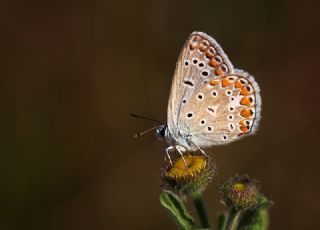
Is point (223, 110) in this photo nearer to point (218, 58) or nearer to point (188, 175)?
point (218, 58)

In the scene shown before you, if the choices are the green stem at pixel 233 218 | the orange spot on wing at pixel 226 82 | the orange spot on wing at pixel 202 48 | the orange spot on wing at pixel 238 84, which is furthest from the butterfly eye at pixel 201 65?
the green stem at pixel 233 218

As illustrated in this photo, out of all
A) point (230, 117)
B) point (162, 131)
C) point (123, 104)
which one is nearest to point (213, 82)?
point (230, 117)

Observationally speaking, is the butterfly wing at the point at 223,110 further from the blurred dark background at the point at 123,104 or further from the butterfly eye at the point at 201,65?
the blurred dark background at the point at 123,104

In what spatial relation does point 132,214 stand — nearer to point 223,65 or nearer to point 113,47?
point 113,47

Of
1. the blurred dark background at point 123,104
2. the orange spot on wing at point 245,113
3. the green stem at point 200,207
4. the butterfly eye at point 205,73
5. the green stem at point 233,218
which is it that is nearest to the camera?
the green stem at point 233,218

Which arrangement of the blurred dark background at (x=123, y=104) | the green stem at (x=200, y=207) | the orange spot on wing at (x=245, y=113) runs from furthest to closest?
the blurred dark background at (x=123, y=104)
the orange spot on wing at (x=245, y=113)
the green stem at (x=200, y=207)

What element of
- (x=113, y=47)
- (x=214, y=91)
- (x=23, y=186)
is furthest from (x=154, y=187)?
(x=214, y=91)
